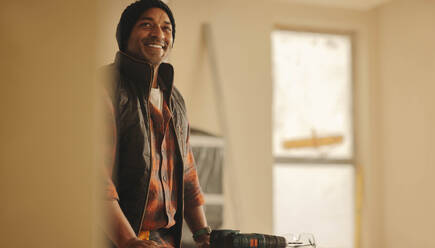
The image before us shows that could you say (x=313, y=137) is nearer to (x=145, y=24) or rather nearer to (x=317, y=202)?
(x=317, y=202)

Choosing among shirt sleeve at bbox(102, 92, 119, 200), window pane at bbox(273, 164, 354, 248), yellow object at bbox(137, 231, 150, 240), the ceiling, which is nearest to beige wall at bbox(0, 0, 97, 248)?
shirt sleeve at bbox(102, 92, 119, 200)

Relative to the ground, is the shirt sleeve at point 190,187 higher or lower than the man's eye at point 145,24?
lower

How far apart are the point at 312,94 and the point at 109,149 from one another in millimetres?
3264

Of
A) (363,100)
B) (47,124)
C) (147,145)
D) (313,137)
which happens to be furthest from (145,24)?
(363,100)

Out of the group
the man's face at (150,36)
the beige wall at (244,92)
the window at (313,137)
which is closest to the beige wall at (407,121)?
the window at (313,137)

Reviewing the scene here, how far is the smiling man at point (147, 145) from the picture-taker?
44.1 inches

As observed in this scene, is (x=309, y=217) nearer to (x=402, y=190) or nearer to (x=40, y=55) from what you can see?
(x=402, y=190)

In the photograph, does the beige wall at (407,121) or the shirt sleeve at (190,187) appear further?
the beige wall at (407,121)

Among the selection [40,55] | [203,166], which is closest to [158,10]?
[40,55]

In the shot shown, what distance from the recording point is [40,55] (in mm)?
561

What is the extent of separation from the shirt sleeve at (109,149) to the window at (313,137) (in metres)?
2.98

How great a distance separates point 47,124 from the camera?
0.56 metres

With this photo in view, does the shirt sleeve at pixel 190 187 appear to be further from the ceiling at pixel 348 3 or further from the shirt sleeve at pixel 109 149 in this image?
the ceiling at pixel 348 3

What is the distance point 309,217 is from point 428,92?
1344mm
